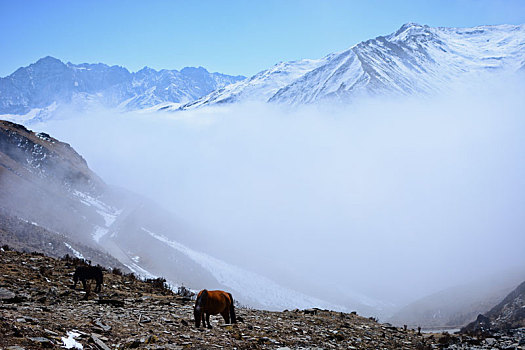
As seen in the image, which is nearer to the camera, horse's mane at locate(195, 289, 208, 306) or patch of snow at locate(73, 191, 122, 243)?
horse's mane at locate(195, 289, 208, 306)

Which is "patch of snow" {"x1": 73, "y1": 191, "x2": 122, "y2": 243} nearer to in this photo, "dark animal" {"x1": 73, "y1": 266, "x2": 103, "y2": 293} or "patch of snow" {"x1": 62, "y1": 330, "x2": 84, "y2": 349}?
"dark animal" {"x1": 73, "y1": 266, "x2": 103, "y2": 293}

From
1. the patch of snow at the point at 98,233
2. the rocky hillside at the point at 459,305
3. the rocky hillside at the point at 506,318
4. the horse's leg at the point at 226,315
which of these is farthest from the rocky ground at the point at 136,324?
the patch of snow at the point at 98,233

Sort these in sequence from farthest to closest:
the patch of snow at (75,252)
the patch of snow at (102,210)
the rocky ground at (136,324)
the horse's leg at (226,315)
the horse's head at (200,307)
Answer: the patch of snow at (102,210) → the patch of snow at (75,252) → the horse's leg at (226,315) → the horse's head at (200,307) → the rocky ground at (136,324)

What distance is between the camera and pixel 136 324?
36.4ft

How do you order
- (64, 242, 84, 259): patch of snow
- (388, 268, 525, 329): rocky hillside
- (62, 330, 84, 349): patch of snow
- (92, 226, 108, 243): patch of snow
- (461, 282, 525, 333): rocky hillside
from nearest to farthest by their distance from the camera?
(62, 330, 84, 349): patch of snow
(461, 282, 525, 333): rocky hillside
(64, 242, 84, 259): patch of snow
(388, 268, 525, 329): rocky hillside
(92, 226, 108, 243): patch of snow

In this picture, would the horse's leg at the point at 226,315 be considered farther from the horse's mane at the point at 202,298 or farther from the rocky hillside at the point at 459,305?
the rocky hillside at the point at 459,305

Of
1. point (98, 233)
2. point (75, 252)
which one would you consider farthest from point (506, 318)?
point (98, 233)

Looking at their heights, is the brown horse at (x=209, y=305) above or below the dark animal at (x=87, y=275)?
above

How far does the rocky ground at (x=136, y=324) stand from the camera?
29.1 ft

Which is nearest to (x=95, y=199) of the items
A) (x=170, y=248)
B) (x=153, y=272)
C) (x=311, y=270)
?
(x=170, y=248)

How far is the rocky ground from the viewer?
8883 mm

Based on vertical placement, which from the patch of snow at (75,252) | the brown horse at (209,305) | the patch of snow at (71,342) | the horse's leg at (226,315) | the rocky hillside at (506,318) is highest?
the rocky hillside at (506,318)

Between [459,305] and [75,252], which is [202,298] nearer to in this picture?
[75,252]

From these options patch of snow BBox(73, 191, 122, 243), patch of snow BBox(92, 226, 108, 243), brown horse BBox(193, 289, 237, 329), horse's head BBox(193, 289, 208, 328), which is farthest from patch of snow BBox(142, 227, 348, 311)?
horse's head BBox(193, 289, 208, 328)
